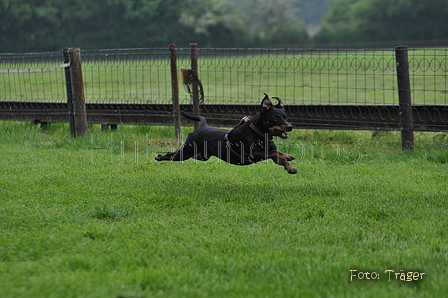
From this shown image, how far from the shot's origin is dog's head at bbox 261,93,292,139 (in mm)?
5875

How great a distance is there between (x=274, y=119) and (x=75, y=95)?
5.52 m

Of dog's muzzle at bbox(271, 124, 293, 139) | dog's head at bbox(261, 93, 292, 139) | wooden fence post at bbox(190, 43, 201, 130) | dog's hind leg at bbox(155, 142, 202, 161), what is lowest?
dog's hind leg at bbox(155, 142, 202, 161)

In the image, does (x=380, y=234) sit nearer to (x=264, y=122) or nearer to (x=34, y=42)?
(x=264, y=122)

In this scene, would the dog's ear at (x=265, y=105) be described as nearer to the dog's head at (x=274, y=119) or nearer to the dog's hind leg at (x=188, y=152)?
the dog's head at (x=274, y=119)

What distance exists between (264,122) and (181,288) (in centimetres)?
285

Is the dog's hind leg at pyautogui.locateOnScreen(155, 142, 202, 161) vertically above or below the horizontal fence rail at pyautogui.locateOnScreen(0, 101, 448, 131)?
below

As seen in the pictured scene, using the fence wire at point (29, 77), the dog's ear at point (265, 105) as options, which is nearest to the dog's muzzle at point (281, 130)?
the dog's ear at point (265, 105)

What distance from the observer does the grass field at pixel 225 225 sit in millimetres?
3668

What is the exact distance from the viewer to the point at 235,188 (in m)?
6.52

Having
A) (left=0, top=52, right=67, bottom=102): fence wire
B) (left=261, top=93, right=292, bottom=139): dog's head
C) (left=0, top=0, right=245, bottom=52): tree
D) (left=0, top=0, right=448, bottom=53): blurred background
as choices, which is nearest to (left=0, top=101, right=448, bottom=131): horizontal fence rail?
(left=0, top=52, right=67, bottom=102): fence wire

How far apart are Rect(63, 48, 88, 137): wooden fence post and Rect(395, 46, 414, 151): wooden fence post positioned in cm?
568

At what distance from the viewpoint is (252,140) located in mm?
6148

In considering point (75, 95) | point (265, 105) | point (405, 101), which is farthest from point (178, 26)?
point (265, 105)

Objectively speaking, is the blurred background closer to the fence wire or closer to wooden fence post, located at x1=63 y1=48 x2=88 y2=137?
the fence wire
